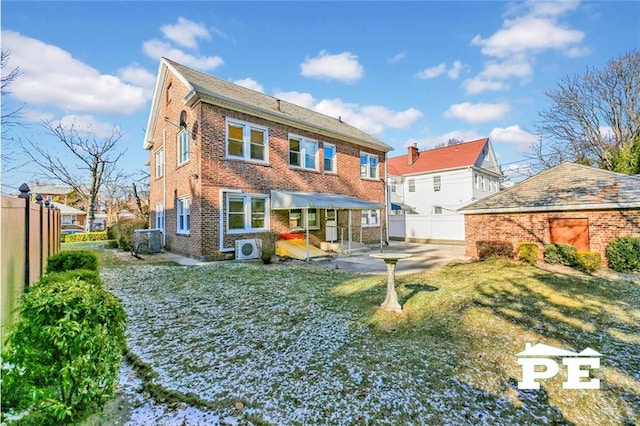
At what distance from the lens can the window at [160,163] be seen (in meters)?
16.7

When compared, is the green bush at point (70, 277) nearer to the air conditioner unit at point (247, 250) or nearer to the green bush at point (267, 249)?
the green bush at point (267, 249)

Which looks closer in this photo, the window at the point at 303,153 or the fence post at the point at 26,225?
the fence post at the point at 26,225

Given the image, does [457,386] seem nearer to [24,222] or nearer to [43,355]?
[43,355]

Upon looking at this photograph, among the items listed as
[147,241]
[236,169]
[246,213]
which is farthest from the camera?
[147,241]

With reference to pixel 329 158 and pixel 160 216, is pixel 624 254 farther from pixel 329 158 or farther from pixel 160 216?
pixel 160 216

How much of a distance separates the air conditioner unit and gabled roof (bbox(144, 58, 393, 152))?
5.72 metres

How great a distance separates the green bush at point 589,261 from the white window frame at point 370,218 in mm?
10614

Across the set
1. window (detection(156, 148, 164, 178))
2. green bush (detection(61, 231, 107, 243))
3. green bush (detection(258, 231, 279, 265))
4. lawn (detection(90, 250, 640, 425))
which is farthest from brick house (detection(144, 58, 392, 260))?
green bush (detection(61, 231, 107, 243))

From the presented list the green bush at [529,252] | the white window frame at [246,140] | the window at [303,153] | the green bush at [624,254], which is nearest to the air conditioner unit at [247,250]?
the white window frame at [246,140]

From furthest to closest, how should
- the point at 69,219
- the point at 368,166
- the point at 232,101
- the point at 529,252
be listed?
the point at 69,219, the point at 368,166, the point at 232,101, the point at 529,252

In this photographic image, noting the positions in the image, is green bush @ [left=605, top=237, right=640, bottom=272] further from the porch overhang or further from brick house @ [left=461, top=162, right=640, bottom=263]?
the porch overhang

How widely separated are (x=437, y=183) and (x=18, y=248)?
27543 millimetres

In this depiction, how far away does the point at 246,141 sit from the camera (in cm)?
1312

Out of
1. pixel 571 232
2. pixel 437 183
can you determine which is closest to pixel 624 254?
pixel 571 232
